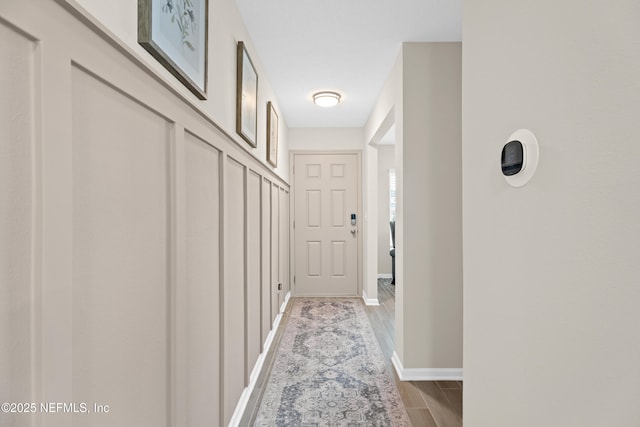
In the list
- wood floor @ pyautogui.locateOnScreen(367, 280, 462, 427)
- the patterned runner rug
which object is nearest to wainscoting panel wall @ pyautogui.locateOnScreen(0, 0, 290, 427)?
the patterned runner rug

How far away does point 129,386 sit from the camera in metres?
0.82

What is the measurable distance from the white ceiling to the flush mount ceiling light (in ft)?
0.26

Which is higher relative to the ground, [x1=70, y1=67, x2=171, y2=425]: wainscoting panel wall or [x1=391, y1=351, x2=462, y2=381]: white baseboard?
[x1=70, y1=67, x2=171, y2=425]: wainscoting panel wall

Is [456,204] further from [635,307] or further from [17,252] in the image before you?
[17,252]

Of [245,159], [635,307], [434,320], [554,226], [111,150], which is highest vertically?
[245,159]

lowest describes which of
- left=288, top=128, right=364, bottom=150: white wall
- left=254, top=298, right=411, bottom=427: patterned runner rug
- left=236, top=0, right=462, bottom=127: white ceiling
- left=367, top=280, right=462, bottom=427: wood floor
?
left=367, top=280, right=462, bottom=427: wood floor

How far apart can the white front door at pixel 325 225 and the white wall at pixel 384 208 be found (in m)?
1.49

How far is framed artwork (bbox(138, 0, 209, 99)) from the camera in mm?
854

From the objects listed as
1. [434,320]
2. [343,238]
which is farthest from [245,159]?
[343,238]

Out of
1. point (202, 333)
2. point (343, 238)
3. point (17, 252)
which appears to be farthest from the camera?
point (343, 238)

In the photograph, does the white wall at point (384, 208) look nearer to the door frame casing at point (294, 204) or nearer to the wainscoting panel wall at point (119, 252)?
the door frame casing at point (294, 204)

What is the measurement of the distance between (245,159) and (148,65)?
124 cm

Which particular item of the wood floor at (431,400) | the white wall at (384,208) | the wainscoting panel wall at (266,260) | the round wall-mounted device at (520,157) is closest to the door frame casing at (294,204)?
the white wall at (384,208)

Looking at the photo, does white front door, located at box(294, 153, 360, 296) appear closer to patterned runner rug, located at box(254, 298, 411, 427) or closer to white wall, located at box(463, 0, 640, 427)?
patterned runner rug, located at box(254, 298, 411, 427)
